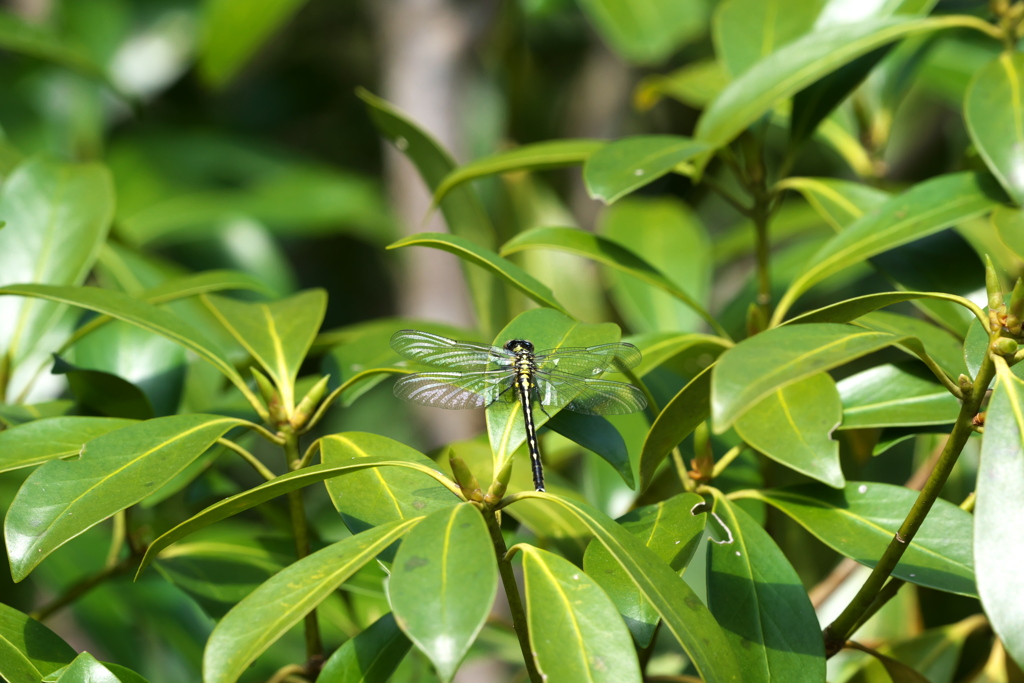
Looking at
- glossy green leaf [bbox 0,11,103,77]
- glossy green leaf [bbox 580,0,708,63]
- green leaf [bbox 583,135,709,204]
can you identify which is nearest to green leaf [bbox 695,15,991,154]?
green leaf [bbox 583,135,709,204]

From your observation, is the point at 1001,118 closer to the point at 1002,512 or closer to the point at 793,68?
the point at 793,68

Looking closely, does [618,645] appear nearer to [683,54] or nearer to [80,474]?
[80,474]

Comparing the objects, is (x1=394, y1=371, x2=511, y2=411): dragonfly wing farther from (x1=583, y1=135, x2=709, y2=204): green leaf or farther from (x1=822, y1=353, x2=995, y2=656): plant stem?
(x1=822, y1=353, x2=995, y2=656): plant stem

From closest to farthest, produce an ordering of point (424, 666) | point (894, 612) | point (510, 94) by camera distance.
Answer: point (424, 666) < point (894, 612) < point (510, 94)

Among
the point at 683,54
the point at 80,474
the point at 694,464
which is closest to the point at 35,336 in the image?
the point at 80,474

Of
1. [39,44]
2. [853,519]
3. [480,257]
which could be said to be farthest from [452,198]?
[39,44]
